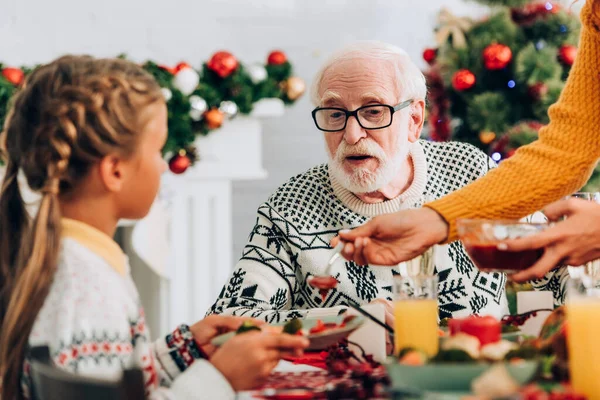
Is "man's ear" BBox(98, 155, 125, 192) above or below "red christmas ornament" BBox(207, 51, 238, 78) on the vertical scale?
below

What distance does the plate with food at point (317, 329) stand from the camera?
1508mm

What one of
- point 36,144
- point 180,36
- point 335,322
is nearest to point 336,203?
point 335,322

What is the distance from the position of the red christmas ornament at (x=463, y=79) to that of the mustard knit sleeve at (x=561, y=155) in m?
1.79

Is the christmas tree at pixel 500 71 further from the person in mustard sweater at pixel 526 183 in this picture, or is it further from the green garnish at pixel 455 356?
the green garnish at pixel 455 356

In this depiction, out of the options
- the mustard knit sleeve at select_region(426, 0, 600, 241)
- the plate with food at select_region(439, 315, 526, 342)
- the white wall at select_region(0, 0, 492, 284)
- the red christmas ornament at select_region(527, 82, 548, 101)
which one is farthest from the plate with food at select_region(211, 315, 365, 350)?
the white wall at select_region(0, 0, 492, 284)

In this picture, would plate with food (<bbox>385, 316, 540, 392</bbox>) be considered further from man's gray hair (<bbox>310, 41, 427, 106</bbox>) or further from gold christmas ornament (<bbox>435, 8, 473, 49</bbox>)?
gold christmas ornament (<bbox>435, 8, 473, 49</bbox>)

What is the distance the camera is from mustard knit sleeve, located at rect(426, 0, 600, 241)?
191cm

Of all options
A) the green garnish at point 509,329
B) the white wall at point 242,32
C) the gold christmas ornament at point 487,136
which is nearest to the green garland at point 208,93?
the white wall at point 242,32

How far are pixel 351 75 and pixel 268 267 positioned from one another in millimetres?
543

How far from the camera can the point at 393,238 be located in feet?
5.95

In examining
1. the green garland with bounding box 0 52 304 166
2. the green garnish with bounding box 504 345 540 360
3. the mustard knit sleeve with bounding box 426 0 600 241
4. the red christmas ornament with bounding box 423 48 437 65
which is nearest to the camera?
the green garnish with bounding box 504 345 540 360

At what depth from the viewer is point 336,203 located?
Result: 7.70 feet

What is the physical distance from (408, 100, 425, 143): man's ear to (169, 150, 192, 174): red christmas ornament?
142cm

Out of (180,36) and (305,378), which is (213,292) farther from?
(305,378)
